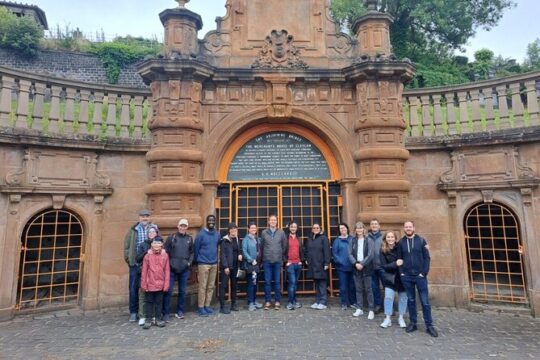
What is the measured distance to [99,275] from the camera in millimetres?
7852

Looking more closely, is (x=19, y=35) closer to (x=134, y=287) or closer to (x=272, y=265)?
(x=134, y=287)

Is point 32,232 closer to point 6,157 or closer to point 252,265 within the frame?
point 6,157

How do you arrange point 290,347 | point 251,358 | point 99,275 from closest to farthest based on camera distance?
point 251,358 → point 290,347 → point 99,275

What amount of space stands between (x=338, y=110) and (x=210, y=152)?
3.23m

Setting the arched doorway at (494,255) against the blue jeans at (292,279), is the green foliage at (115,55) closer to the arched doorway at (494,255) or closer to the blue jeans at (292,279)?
the blue jeans at (292,279)

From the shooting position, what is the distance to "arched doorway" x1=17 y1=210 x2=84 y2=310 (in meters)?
7.46

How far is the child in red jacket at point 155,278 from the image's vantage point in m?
6.41

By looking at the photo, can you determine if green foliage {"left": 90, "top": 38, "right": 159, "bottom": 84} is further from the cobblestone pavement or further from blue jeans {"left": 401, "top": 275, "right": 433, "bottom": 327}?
blue jeans {"left": 401, "top": 275, "right": 433, "bottom": 327}

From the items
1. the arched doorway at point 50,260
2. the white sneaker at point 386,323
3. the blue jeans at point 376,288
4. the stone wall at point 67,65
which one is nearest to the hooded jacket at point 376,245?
the blue jeans at point 376,288

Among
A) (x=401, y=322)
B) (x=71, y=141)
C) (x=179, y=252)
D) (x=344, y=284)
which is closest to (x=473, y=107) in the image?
(x=344, y=284)

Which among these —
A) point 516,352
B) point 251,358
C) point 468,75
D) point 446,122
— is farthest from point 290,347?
point 468,75

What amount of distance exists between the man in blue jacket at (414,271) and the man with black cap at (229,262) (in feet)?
10.7

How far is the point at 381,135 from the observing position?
26.6ft

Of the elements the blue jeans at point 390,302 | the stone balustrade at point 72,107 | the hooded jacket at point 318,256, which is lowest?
the blue jeans at point 390,302
